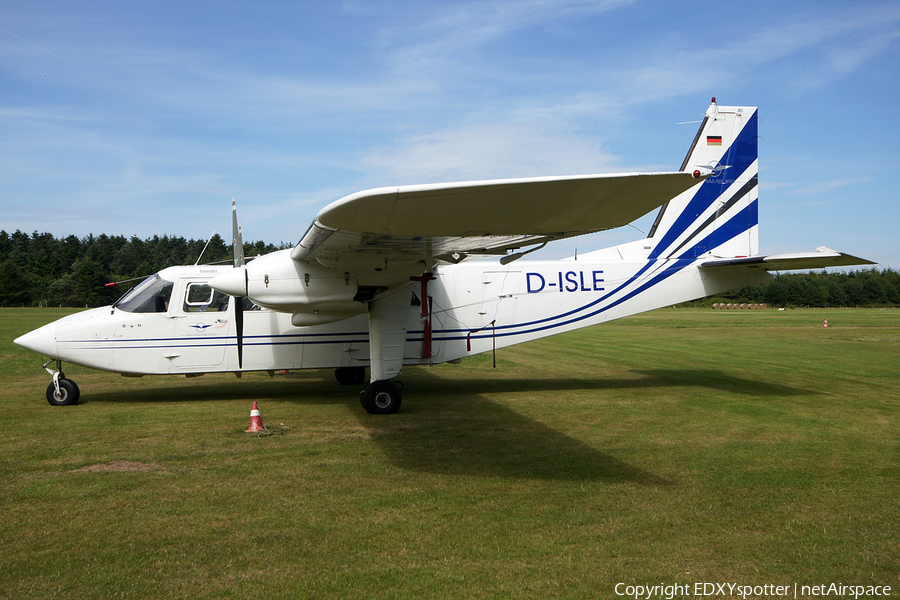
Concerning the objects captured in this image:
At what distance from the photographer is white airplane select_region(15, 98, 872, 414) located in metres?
8.79

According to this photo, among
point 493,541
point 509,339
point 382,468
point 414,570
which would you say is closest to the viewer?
point 414,570

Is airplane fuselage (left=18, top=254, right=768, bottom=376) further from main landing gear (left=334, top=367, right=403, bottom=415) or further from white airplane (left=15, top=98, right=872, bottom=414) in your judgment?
main landing gear (left=334, top=367, right=403, bottom=415)

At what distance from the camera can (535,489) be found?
587cm

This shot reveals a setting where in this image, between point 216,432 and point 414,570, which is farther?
point 216,432

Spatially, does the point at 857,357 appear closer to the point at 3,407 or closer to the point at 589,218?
the point at 589,218

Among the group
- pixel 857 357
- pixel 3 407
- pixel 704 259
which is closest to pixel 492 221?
pixel 704 259

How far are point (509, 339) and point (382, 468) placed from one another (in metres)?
5.79

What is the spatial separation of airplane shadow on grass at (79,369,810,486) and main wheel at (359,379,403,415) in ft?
0.58

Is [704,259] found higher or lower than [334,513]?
higher

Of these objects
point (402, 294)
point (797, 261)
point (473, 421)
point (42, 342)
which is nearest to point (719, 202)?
point (797, 261)

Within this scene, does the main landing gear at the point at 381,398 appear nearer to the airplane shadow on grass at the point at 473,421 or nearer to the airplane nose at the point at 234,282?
the airplane shadow on grass at the point at 473,421

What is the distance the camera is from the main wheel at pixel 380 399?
9664mm

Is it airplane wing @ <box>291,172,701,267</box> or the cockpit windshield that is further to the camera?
the cockpit windshield

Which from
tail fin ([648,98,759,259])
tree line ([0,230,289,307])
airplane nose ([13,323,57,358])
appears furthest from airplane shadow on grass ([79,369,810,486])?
tree line ([0,230,289,307])
